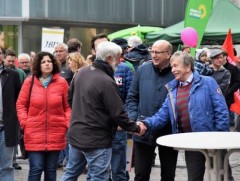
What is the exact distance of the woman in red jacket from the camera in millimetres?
8203

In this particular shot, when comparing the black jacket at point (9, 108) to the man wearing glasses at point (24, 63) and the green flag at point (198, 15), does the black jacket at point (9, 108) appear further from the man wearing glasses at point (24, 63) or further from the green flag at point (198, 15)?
the green flag at point (198, 15)

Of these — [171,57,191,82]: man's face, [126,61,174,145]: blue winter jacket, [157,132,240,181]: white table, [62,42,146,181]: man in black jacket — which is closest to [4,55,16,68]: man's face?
[126,61,174,145]: blue winter jacket

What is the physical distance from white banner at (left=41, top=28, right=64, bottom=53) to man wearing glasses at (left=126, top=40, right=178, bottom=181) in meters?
8.65

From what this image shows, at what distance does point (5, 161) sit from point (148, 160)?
1.73 metres

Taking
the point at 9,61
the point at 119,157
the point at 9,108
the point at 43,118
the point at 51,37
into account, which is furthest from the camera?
the point at 51,37

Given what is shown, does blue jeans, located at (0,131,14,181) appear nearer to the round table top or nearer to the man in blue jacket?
the man in blue jacket

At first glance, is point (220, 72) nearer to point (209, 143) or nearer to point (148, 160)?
point (148, 160)

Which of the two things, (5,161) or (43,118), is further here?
(5,161)

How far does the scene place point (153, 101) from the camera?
7941mm

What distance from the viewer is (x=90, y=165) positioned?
7.36 meters

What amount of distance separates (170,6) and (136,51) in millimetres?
18110

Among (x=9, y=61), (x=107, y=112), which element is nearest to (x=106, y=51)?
(x=107, y=112)

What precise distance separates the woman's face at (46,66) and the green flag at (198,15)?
647cm

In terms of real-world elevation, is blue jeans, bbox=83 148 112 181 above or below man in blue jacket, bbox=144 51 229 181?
below
